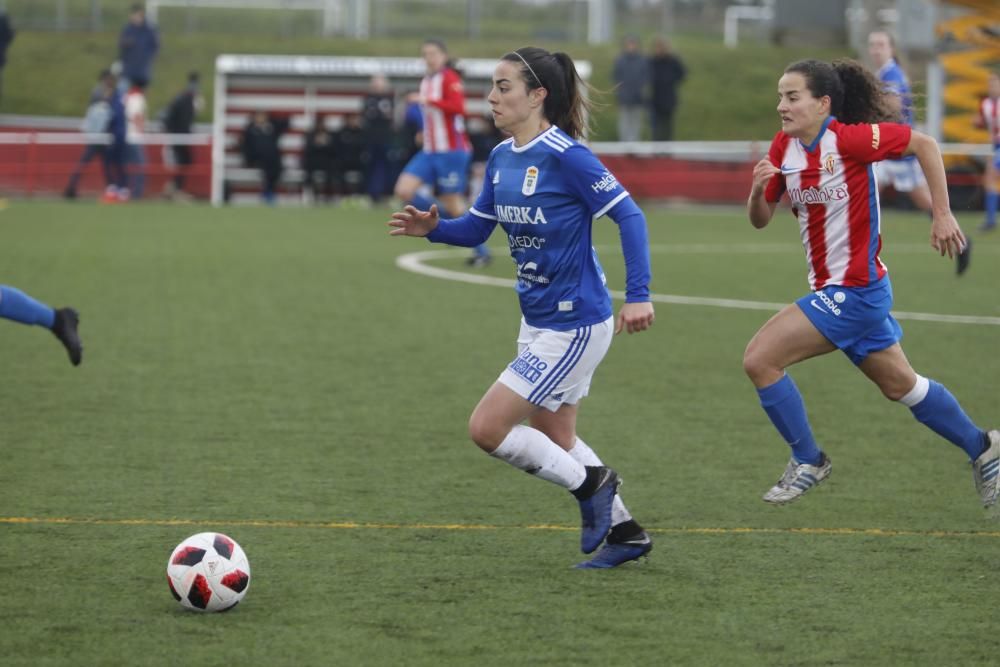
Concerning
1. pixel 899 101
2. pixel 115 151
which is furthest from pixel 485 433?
pixel 115 151

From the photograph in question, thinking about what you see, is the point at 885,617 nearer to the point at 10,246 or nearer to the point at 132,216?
the point at 10,246

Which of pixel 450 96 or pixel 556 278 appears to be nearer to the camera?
pixel 556 278

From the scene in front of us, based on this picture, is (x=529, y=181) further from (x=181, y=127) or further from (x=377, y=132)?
(x=181, y=127)

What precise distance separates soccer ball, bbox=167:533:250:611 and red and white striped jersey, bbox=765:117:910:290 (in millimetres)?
2601

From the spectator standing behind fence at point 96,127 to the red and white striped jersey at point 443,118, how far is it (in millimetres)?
11214

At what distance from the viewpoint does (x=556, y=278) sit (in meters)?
5.66

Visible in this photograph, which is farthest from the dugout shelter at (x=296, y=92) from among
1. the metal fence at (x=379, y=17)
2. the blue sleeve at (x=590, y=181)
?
the blue sleeve at (x=590, y=181)

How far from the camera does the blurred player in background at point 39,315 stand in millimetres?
6844

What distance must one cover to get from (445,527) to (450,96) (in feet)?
35.8

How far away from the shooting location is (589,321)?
5668mm

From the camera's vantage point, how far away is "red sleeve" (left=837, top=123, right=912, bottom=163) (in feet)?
20.5

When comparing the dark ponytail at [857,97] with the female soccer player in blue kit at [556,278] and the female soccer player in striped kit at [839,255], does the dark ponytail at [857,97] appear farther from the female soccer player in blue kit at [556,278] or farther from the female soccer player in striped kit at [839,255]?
the female soccer player in blue kit at [556,278]

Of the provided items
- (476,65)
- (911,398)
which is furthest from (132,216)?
(911,398)

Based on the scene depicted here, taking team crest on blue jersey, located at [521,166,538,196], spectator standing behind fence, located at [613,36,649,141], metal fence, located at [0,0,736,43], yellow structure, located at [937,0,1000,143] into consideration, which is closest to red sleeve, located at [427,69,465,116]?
team crest on blue jersey, located at [521,166,538,196]
